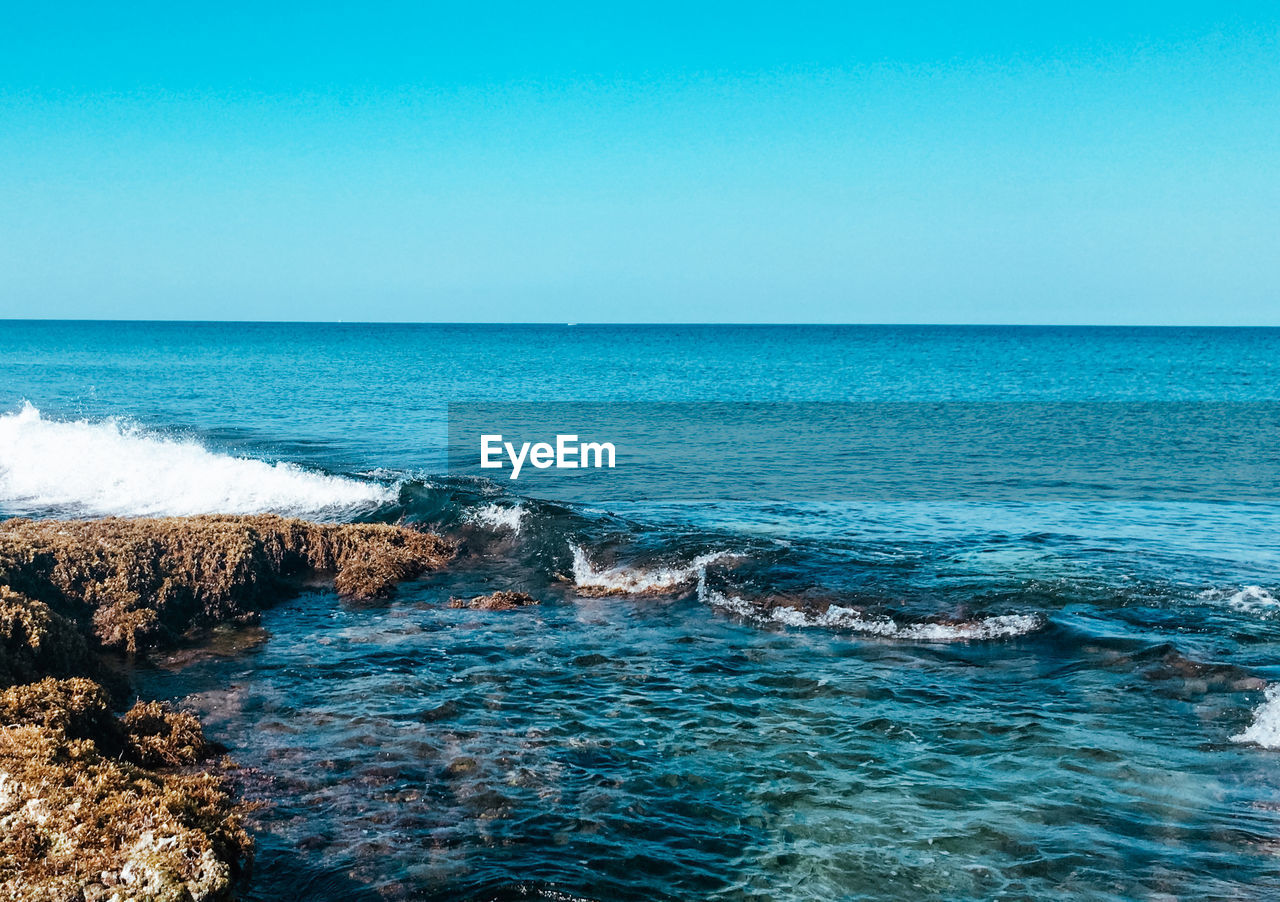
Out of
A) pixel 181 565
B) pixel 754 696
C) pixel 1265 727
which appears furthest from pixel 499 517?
pixel 1265 727

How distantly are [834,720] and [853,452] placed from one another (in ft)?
99.5

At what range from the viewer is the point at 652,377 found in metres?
97.3

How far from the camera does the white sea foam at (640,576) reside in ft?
64.4

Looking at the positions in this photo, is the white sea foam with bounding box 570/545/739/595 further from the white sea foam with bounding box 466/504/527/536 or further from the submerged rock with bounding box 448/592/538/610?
the white sea foam with bounding box 466/504/527/536

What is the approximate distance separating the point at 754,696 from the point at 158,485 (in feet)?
73.6

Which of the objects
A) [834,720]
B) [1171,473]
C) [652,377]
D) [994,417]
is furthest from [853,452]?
[652,377]

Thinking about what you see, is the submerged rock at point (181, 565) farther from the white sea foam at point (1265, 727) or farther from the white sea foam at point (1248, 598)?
the white sea foam at point (1248, 598)

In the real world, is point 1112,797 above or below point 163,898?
below

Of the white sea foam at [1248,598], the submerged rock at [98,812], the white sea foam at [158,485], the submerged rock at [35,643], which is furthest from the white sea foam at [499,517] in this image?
the white sea foam at [1248,598]

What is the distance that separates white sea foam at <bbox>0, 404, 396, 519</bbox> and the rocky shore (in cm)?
614

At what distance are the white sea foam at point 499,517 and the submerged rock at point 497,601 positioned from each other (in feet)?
16.4

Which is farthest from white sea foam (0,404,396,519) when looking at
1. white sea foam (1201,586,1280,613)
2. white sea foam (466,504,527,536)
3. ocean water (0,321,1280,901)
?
white sea foam (1201,586,1280,613)

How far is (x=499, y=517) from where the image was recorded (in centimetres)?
2436

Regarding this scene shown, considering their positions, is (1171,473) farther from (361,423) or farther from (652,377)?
(652,377)
